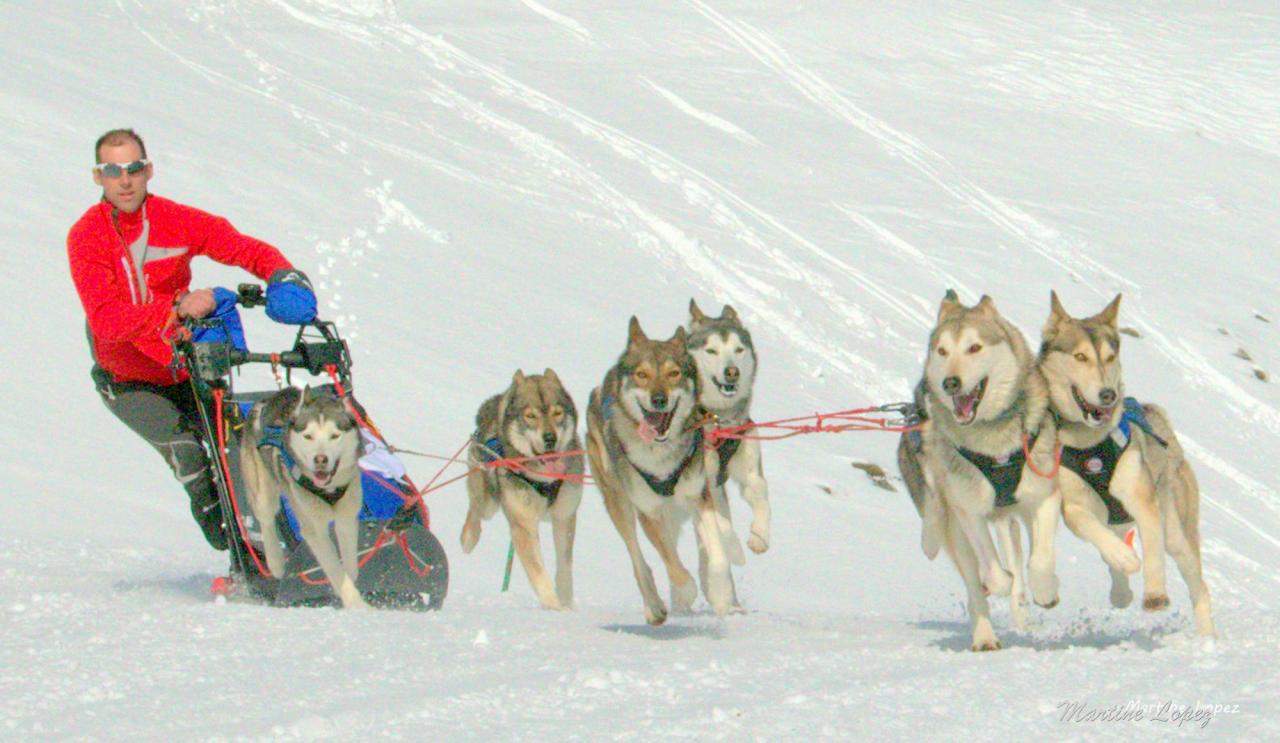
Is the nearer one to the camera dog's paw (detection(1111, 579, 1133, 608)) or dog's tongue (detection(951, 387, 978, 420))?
dog's tongue (detection(951, 387, 978, 420))

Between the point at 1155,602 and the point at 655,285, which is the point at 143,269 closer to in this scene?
the point at 1155,602

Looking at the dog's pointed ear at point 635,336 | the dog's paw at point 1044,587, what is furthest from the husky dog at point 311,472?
the dog's paw at point 1044,587

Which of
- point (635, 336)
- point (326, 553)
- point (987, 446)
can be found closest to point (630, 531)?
point (635, 336)

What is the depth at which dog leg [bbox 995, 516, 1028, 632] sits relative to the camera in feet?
15.4

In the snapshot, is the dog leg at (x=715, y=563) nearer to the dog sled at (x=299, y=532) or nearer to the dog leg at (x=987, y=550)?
the dog leg at (x=987, y=550)

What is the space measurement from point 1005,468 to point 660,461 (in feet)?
3.84

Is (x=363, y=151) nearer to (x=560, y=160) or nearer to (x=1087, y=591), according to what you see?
(x=560, y=160)

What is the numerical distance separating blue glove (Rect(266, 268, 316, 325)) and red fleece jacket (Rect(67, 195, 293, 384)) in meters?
0.20

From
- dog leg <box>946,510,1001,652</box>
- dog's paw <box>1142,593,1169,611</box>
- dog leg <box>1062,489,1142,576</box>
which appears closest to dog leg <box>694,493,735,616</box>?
dog leg <box>946,510,1001,652</box>

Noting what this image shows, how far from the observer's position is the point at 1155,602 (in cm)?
413

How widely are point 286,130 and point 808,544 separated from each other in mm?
9374

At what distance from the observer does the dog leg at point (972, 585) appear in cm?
433

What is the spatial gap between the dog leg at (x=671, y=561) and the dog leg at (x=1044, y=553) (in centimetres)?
124

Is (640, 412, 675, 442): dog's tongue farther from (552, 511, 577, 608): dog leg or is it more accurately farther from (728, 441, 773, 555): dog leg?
(552, 511, 577, 608): dog leg
